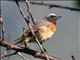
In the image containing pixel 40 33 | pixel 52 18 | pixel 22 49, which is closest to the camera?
pixel 22 49

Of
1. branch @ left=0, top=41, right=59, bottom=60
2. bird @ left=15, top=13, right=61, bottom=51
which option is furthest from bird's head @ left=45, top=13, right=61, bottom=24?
branch @ left=0, top=41, right=59, bottom=60

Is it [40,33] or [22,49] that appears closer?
[22,49]

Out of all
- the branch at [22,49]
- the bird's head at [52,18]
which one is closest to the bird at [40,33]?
→ the bird's head at [52,18]

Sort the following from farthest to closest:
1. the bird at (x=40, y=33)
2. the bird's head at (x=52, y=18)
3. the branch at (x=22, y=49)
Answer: the bird's head at (x=52, y=18), the bird at (x=40, y=33), the branch at (x=22, y=49)

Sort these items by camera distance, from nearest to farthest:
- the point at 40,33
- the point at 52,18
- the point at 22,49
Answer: the point at 22,49
the point at 40,33
the point at 52,18

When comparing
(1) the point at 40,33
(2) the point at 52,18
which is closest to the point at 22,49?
(1) the point at 40,33

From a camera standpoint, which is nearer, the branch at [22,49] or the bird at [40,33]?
the branch at [22,49]

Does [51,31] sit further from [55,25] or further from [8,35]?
[8,35]

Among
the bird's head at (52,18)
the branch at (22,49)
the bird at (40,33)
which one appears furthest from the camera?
the bird's head at (52,18)

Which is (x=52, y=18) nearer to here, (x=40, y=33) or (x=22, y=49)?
(x=40, y=33)

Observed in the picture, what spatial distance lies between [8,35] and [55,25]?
1849 mm

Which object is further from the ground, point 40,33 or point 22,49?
Result: point 22,49

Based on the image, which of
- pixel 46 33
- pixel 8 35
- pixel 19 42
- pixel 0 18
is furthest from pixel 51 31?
pixel 0 18

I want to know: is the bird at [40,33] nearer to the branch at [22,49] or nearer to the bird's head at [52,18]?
the bird's head at [52,18]
